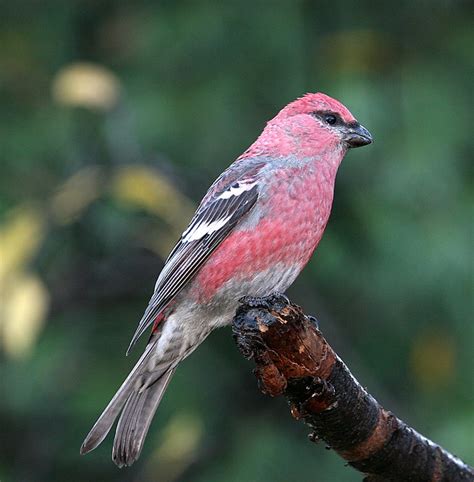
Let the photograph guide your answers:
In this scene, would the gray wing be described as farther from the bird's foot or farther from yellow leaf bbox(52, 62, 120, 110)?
yellow leaf bbox(52, 62, 120, 110)

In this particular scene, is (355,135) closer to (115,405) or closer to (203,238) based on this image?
(203,238)

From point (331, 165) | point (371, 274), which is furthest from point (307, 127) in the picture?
point (371, 274)

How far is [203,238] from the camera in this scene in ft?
15.7

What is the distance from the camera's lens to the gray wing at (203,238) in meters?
4.65

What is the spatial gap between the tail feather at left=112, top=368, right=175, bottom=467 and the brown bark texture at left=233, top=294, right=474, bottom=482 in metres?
0.98

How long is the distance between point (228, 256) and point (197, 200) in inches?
95.8

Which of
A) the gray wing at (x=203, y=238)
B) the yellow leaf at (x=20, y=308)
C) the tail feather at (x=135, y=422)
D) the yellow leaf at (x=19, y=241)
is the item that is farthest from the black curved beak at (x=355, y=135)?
the yellow leaf at (x=20, y=308)

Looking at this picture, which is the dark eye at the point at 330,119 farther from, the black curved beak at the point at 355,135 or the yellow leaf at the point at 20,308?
the yellow leaf at the point at 20,308

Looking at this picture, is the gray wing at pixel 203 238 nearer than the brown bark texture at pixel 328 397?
No

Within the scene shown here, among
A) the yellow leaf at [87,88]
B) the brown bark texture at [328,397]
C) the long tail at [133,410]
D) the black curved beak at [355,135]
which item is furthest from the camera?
the yellow leaf at [87,88]

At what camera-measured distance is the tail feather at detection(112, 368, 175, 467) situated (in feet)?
14.5

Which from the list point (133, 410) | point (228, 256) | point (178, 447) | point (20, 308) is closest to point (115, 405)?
point (133, 410)

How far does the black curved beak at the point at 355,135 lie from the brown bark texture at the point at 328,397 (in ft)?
5.01

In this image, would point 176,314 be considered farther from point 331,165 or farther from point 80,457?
point 80,457
